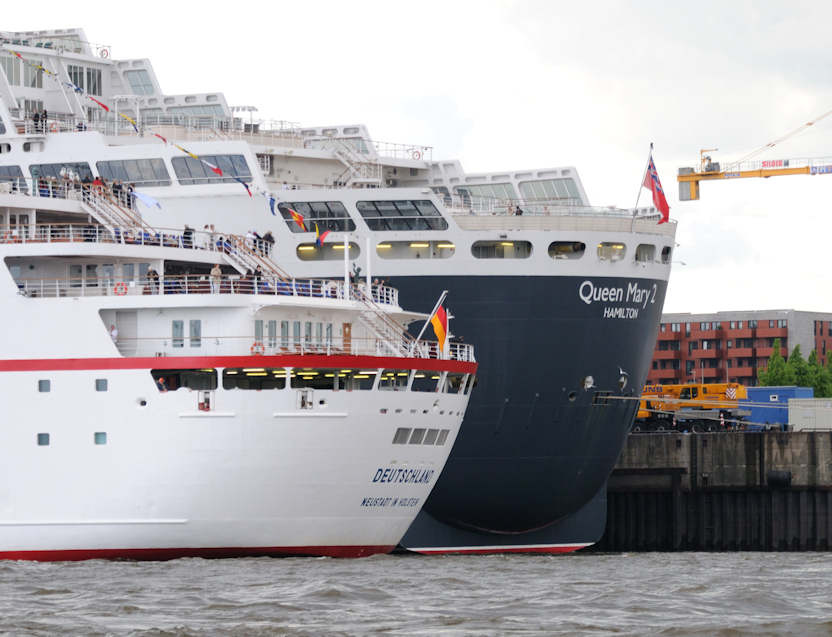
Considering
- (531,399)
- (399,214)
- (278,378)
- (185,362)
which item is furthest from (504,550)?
(185,362)

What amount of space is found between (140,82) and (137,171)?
15126 millimetres

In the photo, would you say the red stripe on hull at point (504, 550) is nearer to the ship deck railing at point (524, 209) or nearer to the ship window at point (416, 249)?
the ship window at point (416, 249)

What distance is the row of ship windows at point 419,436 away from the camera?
45.0m

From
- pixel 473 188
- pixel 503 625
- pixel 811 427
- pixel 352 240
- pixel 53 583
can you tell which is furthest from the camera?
pixel 811 427

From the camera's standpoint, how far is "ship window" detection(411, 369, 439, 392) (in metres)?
45.8

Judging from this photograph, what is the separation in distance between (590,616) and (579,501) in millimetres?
28431

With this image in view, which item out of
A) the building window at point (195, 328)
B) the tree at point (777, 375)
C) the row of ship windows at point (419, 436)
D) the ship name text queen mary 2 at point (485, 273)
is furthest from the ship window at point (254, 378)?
the tree at point (777, 375)

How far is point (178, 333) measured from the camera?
4416cm

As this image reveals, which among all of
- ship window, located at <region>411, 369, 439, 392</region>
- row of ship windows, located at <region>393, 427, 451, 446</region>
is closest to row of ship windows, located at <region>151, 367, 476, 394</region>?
ship window, located at <region>411, 369, 439, 392</region>

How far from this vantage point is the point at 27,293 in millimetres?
44375

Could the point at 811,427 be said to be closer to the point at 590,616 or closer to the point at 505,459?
the point at 505,459

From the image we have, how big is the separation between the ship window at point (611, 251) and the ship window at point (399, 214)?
544cm

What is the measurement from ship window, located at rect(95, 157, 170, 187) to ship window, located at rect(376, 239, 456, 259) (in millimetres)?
7205

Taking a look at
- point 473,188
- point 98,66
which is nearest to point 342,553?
point 473,188
